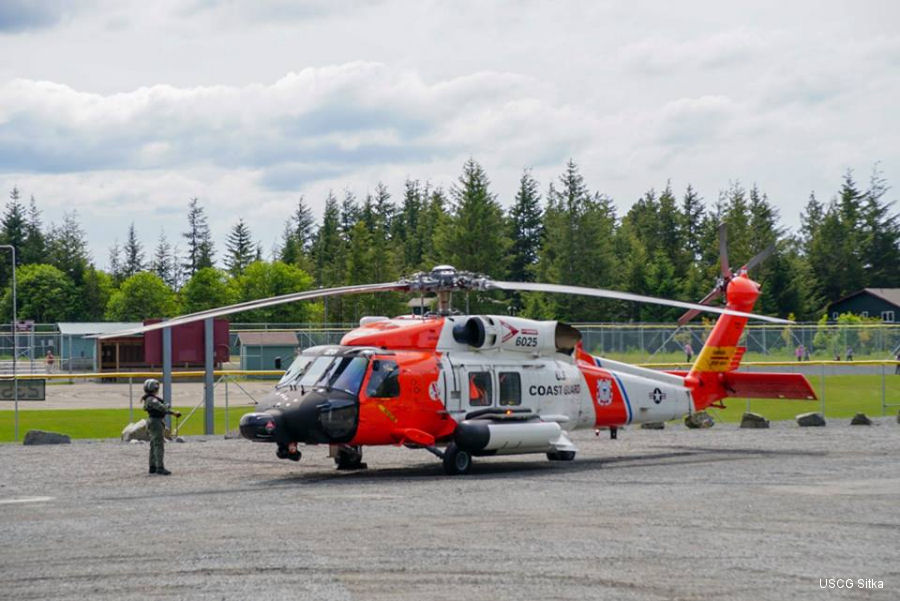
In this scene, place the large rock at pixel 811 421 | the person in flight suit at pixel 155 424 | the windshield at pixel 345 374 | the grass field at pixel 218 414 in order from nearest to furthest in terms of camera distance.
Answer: the windshield at pixel 345 374 → the person in flight suit at pixel 155 424 → the large rock at pixel 811 421 → the grass field at pixel 218 414

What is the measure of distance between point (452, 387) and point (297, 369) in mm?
2520

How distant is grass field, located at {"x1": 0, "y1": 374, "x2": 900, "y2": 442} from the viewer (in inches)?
1223

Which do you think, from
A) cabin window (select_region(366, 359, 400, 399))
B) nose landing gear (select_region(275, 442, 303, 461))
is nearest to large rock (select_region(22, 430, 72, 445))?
nose landing gear (select_region(275, 442, 303, 461))

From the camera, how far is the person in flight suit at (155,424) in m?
18.4

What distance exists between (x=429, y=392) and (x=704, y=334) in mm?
45316

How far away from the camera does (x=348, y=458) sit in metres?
19.4

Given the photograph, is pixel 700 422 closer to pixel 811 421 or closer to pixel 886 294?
pixel 811 421

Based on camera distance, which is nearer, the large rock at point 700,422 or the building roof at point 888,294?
the large rock at point 700,422

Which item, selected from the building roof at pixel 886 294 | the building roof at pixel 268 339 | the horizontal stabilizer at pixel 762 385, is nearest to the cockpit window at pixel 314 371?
the horizontal stabilizer at pixel 762 385

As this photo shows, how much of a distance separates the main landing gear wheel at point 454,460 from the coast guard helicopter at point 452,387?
0.02m

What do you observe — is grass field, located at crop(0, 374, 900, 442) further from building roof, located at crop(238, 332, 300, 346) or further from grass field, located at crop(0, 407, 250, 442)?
building roof, located at crop(238, 332, 300, 346)

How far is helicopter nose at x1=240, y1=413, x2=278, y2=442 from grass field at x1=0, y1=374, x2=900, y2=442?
13386mm

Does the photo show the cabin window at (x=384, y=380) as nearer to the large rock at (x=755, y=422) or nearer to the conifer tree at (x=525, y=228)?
the large rock at (x=755, y=422)

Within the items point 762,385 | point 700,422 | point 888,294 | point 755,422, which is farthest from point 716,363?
point 888,294
